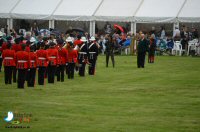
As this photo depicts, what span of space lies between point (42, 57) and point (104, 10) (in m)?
26.3

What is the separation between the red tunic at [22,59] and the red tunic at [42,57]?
1614 mm

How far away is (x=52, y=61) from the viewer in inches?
1187

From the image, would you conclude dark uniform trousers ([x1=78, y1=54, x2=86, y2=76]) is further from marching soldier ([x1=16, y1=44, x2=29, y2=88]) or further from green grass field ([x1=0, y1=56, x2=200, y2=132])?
marching soldier ([x1=16, y1=44, x2=29, y2=88])

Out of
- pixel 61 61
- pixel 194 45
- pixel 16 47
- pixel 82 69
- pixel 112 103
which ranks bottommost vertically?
pixel 112 103

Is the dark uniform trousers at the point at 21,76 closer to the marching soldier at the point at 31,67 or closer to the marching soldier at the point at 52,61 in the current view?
the marching soldier at the point at 31,67

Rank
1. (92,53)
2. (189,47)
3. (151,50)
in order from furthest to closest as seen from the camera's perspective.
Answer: (189,47) → (151,50) → (92,53)

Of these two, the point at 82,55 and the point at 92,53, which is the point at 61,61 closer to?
the point at 82,55

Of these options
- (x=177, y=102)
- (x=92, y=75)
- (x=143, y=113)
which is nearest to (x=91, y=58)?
(x=92, y=75)

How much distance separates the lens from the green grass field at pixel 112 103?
60.7 ft

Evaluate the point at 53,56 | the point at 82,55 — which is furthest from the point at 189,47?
the point at 53,56

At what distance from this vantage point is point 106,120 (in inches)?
761

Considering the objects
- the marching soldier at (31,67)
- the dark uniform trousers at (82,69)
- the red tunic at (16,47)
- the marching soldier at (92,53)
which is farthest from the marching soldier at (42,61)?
the marching soldier at (92,53)

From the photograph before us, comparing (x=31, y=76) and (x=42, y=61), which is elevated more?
(x=42, y=61)

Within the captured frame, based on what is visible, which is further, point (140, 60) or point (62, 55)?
point (140, 60)
